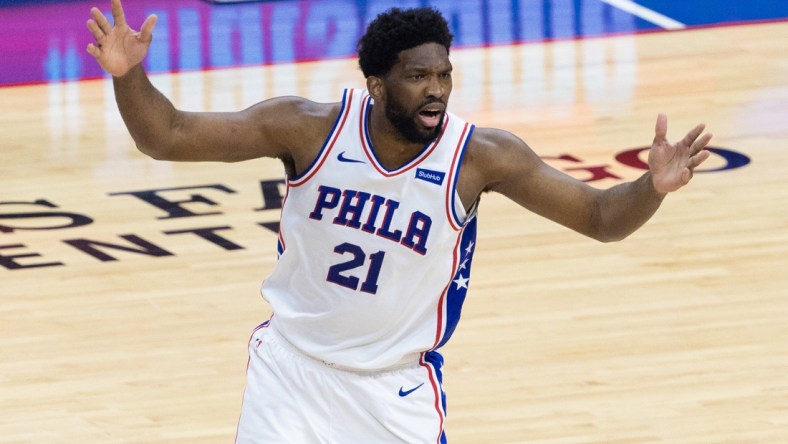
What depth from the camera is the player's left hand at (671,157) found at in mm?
4242

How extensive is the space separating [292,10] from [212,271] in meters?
7.27

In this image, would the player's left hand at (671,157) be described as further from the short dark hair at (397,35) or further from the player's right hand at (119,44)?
the player's right hand at (119,44)

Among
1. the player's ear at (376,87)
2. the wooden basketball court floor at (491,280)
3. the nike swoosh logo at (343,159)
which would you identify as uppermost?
the player's ear at (376,87)

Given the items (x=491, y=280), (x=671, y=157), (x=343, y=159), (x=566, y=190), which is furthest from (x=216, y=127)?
(x=491, y=280)

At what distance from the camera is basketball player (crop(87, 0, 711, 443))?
14.0 ft

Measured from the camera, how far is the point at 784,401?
20.2ft

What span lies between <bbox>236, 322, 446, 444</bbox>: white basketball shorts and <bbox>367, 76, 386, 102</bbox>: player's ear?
28.2 inches

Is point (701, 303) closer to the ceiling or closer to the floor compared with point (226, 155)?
closer to the floor

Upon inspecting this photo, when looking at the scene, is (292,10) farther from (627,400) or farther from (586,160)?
(627,400)

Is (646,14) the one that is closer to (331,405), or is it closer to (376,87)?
(376,87)

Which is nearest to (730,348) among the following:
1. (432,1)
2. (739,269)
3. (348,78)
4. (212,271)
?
(739,269)

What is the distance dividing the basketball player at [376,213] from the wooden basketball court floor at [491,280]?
156 cm

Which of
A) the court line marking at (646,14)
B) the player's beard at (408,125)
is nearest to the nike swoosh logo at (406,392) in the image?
the player's beard at (408,125)

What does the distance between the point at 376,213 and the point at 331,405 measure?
52 cm
